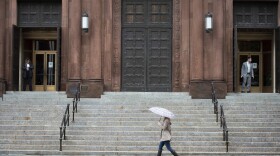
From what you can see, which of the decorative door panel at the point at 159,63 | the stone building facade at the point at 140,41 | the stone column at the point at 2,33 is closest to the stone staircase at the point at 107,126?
the stone building facade at the point at 140,41

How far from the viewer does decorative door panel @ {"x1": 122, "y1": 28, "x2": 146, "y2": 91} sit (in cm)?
2405

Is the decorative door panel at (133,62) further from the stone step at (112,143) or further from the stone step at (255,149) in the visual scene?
the stone step at (255,149)

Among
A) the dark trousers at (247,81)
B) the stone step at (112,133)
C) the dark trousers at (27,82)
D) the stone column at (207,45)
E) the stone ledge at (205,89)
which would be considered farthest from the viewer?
the dark trousers at (27,82)

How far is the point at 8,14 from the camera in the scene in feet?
80.5

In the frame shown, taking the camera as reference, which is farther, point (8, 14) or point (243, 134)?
point (8, 14)

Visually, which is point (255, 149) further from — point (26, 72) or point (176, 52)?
point (26, 72)

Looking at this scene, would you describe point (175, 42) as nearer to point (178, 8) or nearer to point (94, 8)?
point (178, 8)

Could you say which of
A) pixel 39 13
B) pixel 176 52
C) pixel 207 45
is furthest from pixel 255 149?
pixel 39 13

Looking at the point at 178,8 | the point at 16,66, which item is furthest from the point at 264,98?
the point at 16,66

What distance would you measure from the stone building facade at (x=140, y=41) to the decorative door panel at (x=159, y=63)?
0.05 m

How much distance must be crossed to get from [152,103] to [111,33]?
4.61m

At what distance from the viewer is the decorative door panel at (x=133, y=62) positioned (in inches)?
947

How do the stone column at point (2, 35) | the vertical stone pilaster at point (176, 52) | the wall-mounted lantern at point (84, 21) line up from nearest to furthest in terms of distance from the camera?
the wall-mounted lantern at point (84, 21) → the stone column at point (2, 35) → the vertical stone pilaster at point (176, 52)

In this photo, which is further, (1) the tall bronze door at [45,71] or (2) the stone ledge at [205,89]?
(1) the tall bronze door at [45,71]
